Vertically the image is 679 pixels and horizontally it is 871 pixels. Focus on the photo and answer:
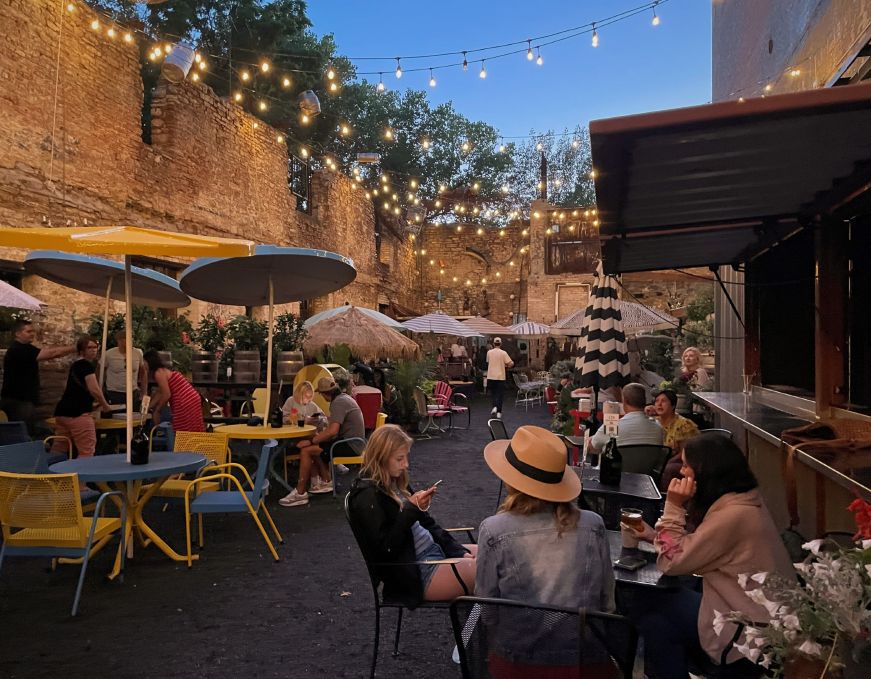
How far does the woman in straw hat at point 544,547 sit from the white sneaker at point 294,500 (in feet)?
14.3

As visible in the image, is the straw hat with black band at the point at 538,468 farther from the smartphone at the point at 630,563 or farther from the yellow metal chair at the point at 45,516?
the yellow metal chair at the point at 45,516

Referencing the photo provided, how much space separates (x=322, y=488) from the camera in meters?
6.80

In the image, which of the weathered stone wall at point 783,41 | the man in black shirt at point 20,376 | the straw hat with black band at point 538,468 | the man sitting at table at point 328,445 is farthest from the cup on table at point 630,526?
the man in black shirt at point 20,376

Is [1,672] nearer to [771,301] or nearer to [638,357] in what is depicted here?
[771,301]

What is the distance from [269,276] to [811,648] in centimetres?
689

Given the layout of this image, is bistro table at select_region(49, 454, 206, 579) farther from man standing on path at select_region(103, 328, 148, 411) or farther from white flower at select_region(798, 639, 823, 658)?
white flower at select_region(798, 639, 823, 658)

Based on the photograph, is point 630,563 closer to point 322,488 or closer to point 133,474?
point 133,474

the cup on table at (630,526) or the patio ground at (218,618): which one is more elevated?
the cup on table at (630,526)

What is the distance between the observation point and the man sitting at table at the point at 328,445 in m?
6.45

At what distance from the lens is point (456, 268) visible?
83.8 feet

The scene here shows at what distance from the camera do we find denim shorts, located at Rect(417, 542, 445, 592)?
2.96m

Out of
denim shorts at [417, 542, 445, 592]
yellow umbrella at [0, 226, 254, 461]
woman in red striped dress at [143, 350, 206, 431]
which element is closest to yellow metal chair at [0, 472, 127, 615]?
yellow umbrella at [0, 226, 254, 461]

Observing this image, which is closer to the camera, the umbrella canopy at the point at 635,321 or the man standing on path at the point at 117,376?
the man standing on path at the point at 117,376

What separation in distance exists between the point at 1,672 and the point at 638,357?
11279 mm
